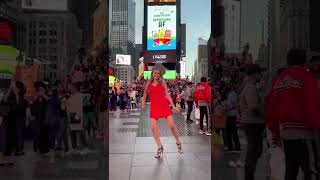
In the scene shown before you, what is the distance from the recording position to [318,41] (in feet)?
17.3

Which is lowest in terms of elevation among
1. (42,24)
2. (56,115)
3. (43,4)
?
(56,115)

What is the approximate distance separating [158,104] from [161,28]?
5041cm

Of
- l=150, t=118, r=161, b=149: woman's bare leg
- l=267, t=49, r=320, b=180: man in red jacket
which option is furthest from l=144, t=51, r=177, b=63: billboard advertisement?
l=267, t=49, r=320, b=180: man in red jacket

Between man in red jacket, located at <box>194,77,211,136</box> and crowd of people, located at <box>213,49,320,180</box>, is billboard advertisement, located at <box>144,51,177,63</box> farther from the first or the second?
crowd of people, located at <box>213,49,320,180</box>

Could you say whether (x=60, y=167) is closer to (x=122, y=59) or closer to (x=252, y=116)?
(x=252, y=116)

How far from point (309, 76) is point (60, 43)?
3109 mm

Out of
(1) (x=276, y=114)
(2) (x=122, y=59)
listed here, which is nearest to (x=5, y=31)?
(1) (x=276, y=114)

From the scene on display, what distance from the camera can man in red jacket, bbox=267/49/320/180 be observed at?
15.1 ft

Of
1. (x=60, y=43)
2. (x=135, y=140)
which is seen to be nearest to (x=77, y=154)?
(x=60, y=43)

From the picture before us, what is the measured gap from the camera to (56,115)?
5.88 m

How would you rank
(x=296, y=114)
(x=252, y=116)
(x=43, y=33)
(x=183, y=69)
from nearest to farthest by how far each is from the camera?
(x=296, y=114) < (x=252, y=116) < (x=43, y=33) < (x=183, y=69)

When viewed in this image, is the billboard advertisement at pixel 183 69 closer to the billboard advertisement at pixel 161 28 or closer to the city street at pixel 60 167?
the billboard advertisement at pixel 161 28

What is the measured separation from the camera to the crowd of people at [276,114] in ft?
15.3

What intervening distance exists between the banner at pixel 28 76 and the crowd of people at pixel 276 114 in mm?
2328
